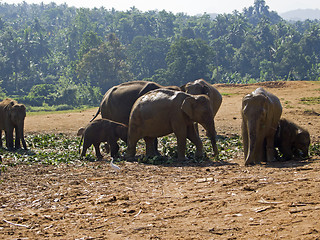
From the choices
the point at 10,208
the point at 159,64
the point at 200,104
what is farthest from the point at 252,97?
the point at 159,64

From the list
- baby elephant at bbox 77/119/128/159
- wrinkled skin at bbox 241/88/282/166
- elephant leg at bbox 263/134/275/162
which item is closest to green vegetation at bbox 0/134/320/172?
baby elephant at bbox 77/119/128/159

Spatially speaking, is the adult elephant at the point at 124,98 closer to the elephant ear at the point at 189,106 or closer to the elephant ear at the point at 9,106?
the elephant ear at the point at 189,106

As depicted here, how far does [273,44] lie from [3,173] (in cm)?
7282

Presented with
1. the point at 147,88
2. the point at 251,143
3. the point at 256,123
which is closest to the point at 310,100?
the point at 147,88

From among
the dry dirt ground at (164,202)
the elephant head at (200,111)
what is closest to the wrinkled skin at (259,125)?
the dry dirt ground at (164,202)

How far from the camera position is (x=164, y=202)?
6.79m

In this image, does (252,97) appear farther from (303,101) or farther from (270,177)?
(303,101)

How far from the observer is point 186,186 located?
7766mm

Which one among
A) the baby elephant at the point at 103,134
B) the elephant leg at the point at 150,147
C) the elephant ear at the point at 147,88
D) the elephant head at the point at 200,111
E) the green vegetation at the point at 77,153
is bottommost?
the green vegetation at the point at 77,153

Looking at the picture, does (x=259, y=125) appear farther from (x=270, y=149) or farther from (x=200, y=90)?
(x=200, y=90)

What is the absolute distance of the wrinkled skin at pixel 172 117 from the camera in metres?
10.7

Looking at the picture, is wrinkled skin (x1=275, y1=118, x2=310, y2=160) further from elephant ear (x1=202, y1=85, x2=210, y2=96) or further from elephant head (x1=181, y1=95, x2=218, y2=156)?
elephant ear (x1=202, y1=85, x2=210, y2=96)

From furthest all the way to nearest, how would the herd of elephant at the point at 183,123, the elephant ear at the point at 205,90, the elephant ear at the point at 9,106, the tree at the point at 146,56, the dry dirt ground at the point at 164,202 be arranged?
the tree at the point at 146,56, the elephant ear at the point at 205,90, the elephant ear at the point at 9,106, the herd of elephant at the point at 183,123, the dry dirt ground at the point at 164,202

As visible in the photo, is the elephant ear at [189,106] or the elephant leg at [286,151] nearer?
the elephant leg at [286,151]
